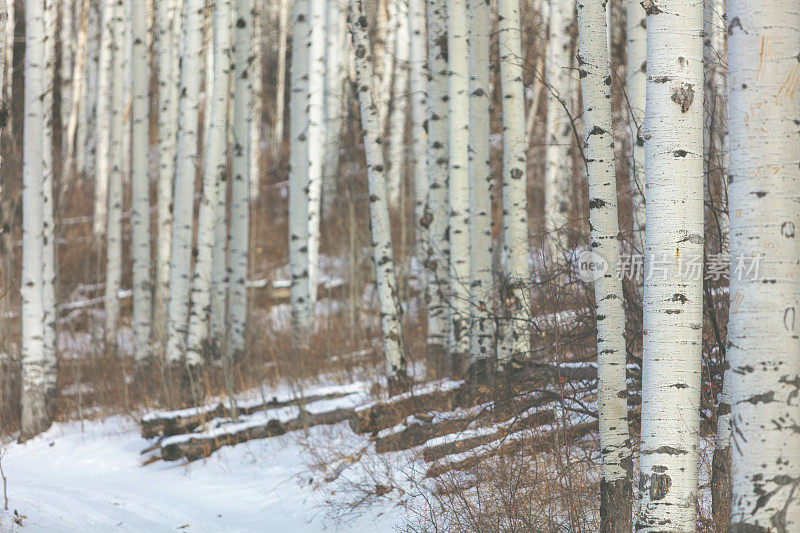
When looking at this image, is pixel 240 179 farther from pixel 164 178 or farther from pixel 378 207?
pixel 378 207

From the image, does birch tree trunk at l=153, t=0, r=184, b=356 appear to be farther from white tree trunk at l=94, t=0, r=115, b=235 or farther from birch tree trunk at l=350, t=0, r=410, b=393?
white tree trunk at l=94, t=0, r=115, b=235

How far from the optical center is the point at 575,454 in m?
4.86

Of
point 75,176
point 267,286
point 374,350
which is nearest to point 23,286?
point 374,350

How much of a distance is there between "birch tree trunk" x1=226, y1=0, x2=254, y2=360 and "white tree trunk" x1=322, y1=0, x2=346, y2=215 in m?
3.23

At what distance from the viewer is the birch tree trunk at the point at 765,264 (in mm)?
2457

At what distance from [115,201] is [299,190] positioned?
3.55m

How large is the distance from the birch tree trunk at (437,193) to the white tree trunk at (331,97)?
18.1 ft

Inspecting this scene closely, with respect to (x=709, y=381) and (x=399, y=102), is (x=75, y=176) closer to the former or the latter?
(x=399, y=102)

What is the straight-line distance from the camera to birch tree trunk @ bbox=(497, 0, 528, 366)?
243 inches

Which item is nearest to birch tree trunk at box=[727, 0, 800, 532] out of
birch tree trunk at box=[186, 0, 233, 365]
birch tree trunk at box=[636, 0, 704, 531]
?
birch tree trunk at box=[636, 0, 704, 531]

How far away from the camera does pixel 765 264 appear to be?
2.50 meters

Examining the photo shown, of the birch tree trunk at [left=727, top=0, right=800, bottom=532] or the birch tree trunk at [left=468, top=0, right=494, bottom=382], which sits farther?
the birch tree trunk at [left=468, top=0, right=494, bottom=382]

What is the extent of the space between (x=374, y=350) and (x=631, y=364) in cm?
441

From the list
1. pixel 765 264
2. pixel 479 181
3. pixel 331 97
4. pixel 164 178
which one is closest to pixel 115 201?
pixel 164 178
